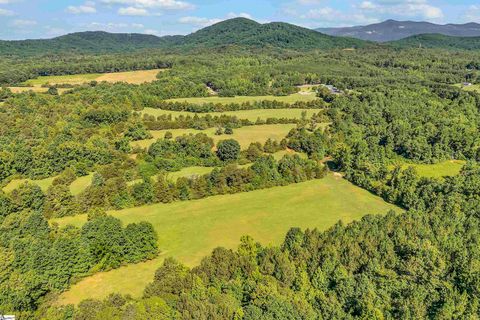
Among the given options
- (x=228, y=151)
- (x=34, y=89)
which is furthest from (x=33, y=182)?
(x=34, y=89)

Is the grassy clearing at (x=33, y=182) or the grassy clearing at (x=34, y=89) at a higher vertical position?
the grassy clearing at (x=34, y=89)

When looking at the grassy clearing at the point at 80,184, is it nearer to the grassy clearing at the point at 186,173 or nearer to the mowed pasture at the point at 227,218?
the grassy clearing at the point at 186,173

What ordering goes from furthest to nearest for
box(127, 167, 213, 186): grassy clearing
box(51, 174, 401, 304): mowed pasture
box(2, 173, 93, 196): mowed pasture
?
box(127, 167, 213, 186): grassy clearing → box(2, 173, 93, 196): mowed pasture → box(51, 174, 401, 304): mowed pasture

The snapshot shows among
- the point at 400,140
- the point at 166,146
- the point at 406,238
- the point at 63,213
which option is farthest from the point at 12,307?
the point at 400,140

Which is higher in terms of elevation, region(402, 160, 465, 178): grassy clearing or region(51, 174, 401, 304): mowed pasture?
region(51, 174, 401, 304): mowed pasture

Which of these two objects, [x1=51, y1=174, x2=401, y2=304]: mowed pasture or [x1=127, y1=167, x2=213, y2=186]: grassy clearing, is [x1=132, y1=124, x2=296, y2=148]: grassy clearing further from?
[x1=51, y1=174, x2=401, y2=304]: mowed pasture

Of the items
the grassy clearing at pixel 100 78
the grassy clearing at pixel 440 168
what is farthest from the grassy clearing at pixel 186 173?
the grassy clearing at pixel 100 78

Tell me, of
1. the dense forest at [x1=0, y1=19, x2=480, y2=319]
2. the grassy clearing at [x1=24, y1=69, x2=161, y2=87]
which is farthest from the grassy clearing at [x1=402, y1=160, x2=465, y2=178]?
the grassy clearing at [x1=24, y1=69, x2=161, y2=87]
